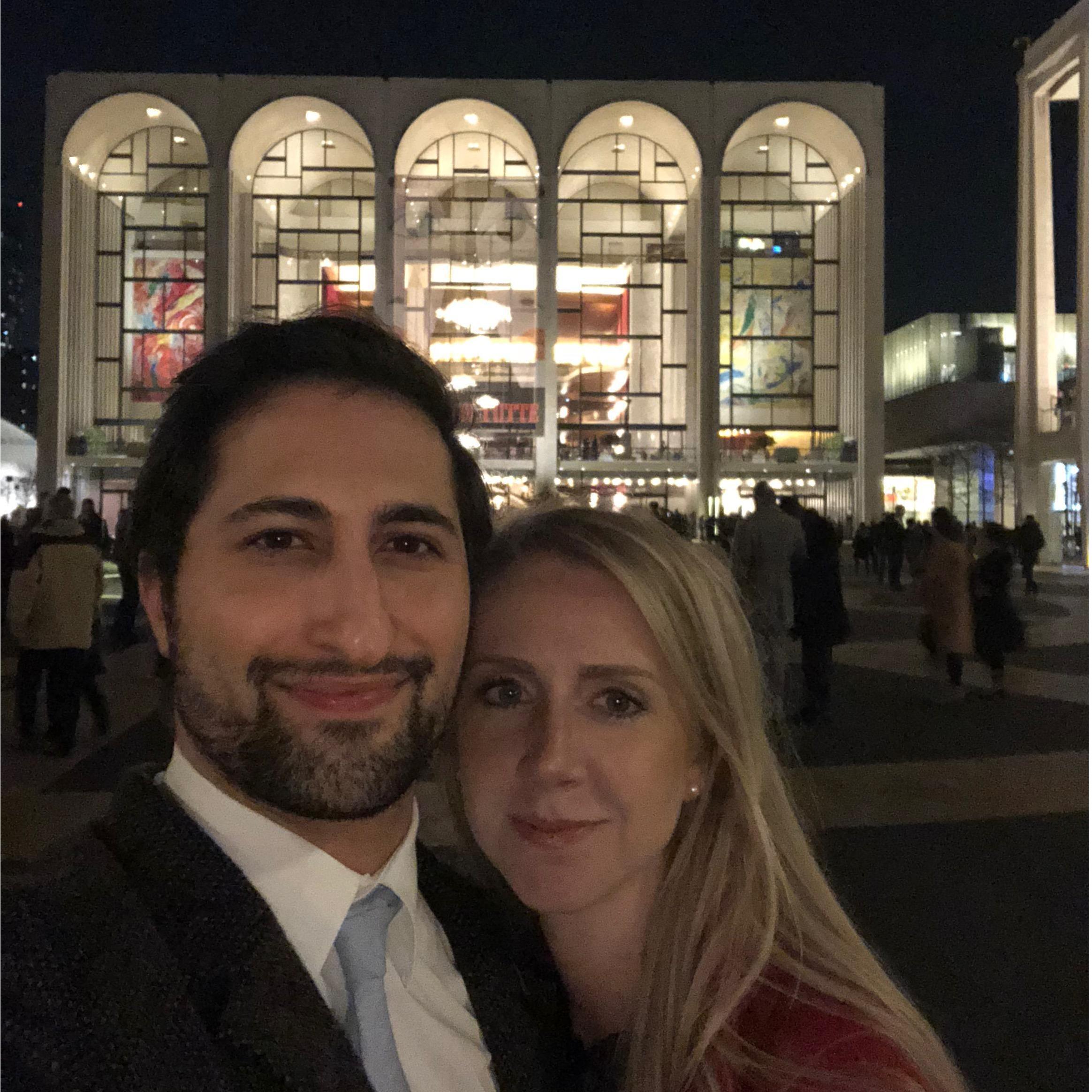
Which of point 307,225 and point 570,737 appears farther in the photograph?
point 307,225

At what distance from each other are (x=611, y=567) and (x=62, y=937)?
1.08 m

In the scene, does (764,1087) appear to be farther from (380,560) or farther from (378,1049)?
(380,560)

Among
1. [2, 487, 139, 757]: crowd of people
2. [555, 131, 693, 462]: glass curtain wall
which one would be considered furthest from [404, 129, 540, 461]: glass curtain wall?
[2, 487, 139, 757]: crowd of people

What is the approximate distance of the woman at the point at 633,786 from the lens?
69.0 inches

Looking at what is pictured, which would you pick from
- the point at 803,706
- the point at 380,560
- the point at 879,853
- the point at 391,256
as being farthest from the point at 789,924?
the point at 391,256

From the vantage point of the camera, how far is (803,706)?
843 centimetres

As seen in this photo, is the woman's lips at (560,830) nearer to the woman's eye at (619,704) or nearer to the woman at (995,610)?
the woman's eye at (619,704)

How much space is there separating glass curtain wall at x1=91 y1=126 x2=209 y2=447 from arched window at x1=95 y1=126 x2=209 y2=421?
28mm

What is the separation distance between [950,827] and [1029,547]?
58.9 ft

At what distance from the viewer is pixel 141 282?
3988 cm

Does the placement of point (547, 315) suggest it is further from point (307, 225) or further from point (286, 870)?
point (286, 870)

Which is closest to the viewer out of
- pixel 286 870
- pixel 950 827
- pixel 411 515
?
pixel 286 870

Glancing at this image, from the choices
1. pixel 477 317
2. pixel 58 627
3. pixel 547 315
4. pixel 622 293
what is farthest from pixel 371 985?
pixel 622 293

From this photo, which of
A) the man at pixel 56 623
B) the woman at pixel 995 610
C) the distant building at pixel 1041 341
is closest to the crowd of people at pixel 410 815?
the man at pixel 56 623
